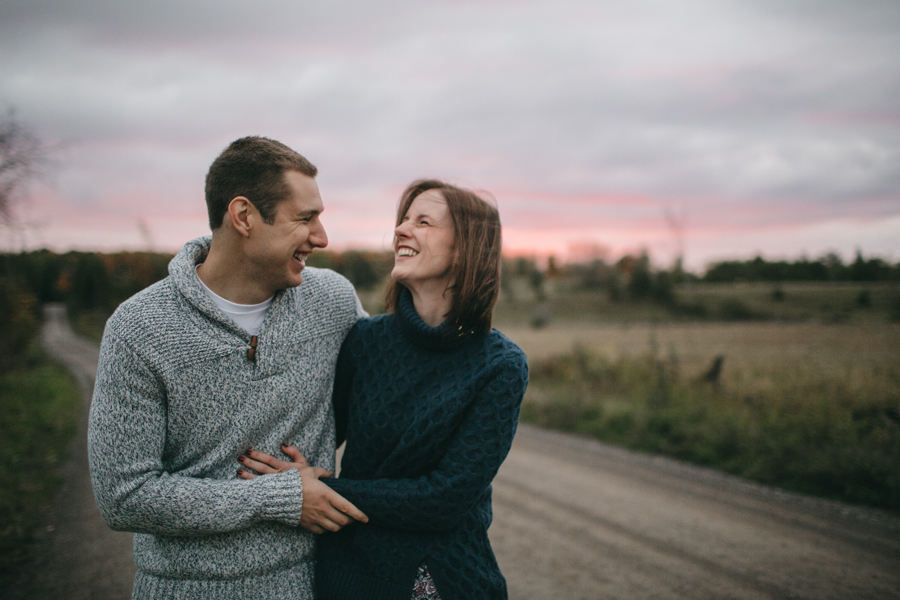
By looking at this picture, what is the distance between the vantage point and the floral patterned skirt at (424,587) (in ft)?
5.89

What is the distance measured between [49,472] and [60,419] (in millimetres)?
3402

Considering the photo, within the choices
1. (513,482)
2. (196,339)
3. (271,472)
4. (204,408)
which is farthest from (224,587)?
(513,482)

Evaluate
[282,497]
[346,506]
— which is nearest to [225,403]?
[282,497]

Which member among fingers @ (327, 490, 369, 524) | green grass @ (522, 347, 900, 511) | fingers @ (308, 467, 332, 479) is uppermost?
fingers @ (308, 467, 332, 479)

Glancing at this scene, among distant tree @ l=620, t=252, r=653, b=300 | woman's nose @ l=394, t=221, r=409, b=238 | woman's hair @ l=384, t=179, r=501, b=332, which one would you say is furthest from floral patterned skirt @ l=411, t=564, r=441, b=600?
distant tree @ l=620, t=252, r=653, b=300

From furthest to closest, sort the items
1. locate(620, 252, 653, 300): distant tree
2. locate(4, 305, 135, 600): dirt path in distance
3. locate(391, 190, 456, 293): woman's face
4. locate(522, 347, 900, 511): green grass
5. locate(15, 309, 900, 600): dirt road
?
locate(620, 252, 653, 300): distant tree → locate(522, 347, 900, 511): green grass → locate(15, 309, 900, 600): dirt road → locate(4, 305, 135, 600): dirt path in distance → locate(391, 190, 456, 293): woman's face

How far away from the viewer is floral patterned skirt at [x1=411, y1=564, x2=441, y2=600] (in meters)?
1.79

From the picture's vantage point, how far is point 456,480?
5.71ft

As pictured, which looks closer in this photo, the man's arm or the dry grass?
the man's arm

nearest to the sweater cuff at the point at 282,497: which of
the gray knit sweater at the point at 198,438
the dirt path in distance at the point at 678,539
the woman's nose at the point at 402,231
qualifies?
the gray knit sweater at the point at 198,438

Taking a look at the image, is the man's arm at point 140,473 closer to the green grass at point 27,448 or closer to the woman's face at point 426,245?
the woman's face at point 426,245

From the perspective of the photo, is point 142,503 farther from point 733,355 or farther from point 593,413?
point 733,355

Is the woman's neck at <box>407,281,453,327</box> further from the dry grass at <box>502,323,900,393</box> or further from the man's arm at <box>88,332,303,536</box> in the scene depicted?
the dry grass at <box>502,323,900,393</box>

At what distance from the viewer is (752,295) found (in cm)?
3478
